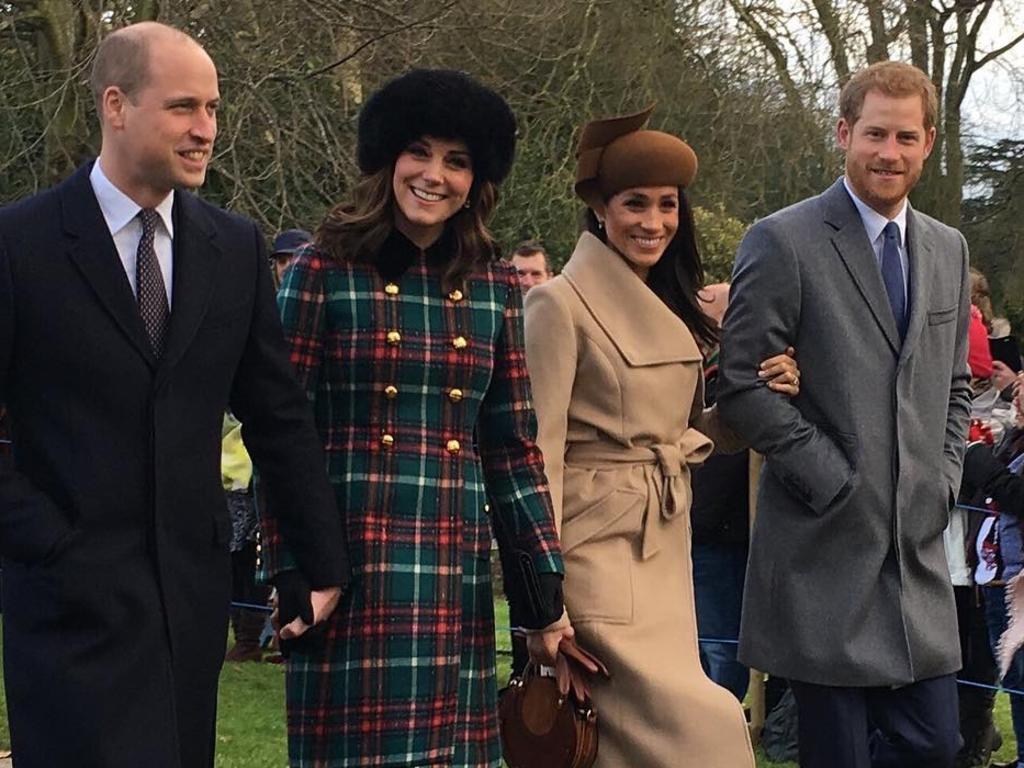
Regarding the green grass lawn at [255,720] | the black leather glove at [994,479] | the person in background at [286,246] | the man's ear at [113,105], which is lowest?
the green grass lawn at [255,720]

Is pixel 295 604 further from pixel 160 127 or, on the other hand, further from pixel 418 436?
pixel 160 127

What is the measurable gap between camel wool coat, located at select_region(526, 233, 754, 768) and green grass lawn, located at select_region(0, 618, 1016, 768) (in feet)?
8.93

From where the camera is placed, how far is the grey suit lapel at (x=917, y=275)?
A: 479cm

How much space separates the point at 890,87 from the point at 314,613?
212 centimetres

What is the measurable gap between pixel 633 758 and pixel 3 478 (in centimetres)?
183

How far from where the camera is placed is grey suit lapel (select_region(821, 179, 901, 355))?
4801 mm

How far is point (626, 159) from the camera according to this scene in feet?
15.9

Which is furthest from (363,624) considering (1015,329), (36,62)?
(1015,329)

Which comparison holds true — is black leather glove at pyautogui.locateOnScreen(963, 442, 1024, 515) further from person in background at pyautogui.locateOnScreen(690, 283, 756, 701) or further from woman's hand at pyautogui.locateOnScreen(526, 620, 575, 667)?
woman's hand at pyautogui.locateOnScreen(526, 620, 575, 667)

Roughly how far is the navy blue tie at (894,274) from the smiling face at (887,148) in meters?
0.05

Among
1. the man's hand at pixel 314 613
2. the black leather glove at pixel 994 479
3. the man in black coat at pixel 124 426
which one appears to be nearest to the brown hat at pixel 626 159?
the man in black coat at pixel 124 426

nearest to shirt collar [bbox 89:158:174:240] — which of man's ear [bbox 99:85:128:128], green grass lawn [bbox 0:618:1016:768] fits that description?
man's ear [bbox 99:85:128:128]

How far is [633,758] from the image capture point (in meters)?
4.58

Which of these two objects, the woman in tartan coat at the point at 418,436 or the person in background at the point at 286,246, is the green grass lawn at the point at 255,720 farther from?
the woman in tartan coat at the point at 418,436
